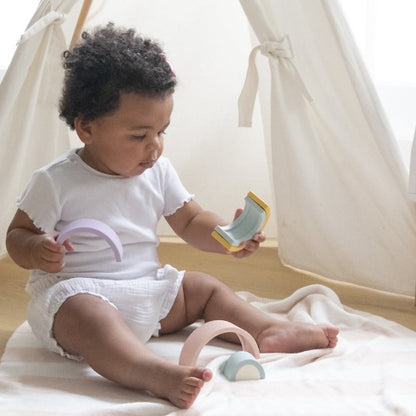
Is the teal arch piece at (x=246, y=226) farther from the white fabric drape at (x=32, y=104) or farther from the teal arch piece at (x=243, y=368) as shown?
the white fabric drape at (x=32, y=104)

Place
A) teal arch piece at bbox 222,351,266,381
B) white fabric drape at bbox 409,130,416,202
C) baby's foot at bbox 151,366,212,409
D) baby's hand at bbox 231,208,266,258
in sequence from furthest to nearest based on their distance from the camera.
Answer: white fabric drape at bbox 409,130,416,202 < baby's hand at bbox 231,208,266,258 < teal arch piece at bbox 222,351,266,381 < baby's foot at bbox 151,366,212,409

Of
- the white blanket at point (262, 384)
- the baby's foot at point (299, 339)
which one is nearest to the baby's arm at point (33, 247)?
the white blanket at point (262, 384)

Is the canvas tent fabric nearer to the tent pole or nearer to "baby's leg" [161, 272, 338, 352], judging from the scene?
the tent pole

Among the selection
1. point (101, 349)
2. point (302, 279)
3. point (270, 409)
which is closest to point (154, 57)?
point (101, 349)

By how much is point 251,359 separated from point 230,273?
0.77m

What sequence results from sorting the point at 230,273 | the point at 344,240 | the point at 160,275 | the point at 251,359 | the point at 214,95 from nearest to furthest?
the point at 251,359 < the point at 160,275 < the point at 344,240 < the point at 230,273 < the point at 214,95

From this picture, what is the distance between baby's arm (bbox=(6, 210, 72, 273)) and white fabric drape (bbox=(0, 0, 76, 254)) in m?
0.55

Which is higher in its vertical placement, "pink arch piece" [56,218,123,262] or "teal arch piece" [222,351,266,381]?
"pink arch piece" [56,218,123,262]

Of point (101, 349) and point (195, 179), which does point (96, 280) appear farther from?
point (195, 179)

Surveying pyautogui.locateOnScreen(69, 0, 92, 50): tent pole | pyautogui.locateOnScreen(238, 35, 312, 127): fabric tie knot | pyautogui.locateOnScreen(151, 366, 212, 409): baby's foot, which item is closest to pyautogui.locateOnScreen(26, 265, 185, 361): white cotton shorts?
pyautogui.locateOnScreen(151, 366, 212, 409): baby's foot

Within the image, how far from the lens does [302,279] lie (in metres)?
2.08

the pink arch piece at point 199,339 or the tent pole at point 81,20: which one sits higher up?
the tent pole at point 81,20

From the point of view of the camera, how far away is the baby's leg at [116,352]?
121 centimetres

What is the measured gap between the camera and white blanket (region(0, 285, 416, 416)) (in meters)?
1.21
